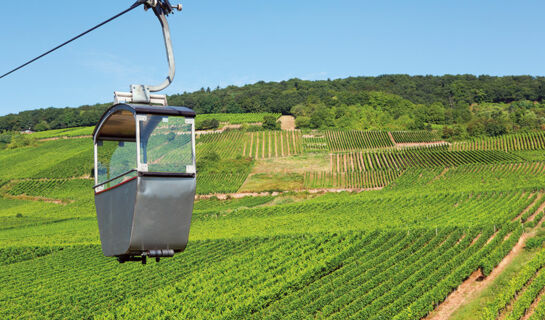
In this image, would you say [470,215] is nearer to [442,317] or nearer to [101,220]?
[442,317]

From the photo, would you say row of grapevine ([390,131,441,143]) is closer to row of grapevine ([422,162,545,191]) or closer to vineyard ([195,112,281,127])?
row of grapevine ([422,162,545,191])

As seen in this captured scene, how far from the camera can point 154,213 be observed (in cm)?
689

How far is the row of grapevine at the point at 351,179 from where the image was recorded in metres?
82.2

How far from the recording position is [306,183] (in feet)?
282

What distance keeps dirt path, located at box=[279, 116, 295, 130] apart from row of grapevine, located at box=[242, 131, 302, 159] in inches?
778

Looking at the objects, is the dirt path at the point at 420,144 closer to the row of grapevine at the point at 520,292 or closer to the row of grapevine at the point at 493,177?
the row of grapevine at the point at 493,177

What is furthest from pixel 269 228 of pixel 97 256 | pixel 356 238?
pixel 97 256

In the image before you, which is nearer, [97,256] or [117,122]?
[117,122]

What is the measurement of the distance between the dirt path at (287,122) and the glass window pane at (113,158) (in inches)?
5368

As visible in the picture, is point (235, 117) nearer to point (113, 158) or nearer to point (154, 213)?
point (113, 158)

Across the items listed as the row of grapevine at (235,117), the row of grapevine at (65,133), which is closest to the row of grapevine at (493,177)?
the row of grapevine at (235,117)

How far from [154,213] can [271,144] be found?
355 ft

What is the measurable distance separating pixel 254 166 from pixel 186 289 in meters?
65.4

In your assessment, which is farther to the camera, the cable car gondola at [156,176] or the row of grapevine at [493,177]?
the row of grapevine at [493,177]
